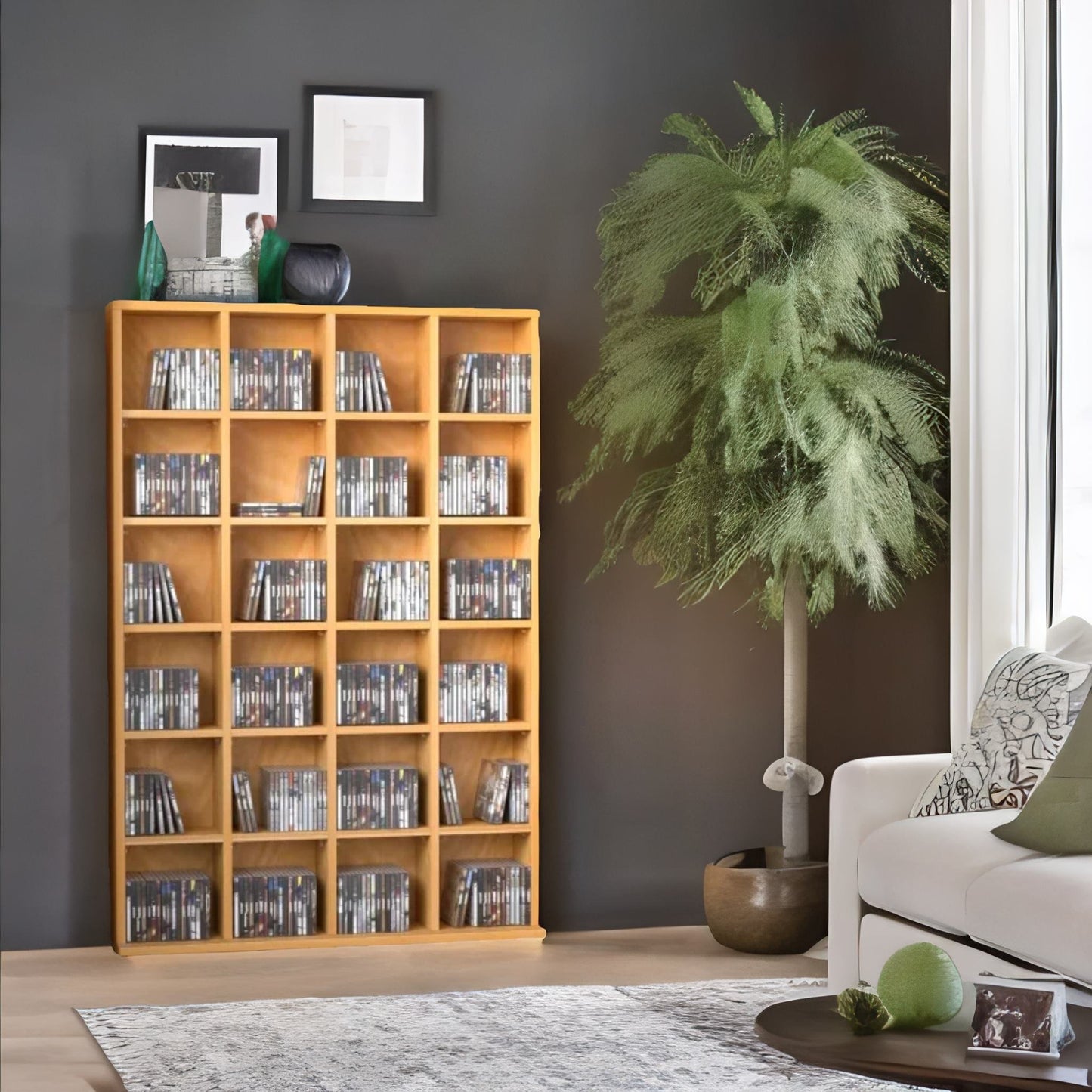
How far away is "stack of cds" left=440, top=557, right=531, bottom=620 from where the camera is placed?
4.93 m

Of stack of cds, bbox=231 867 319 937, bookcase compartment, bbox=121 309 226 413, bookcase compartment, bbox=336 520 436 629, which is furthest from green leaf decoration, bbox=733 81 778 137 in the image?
stack of cds, bbox=231 867 319 937

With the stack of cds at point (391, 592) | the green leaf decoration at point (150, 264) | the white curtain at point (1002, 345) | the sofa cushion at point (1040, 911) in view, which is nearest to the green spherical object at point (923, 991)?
the sofa cushion at point (1040, 911)

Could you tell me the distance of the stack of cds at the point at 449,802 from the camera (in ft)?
16.3

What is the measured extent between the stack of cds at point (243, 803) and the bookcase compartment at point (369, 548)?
56cm

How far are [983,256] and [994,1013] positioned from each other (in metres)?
2.82

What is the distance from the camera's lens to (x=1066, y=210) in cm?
469

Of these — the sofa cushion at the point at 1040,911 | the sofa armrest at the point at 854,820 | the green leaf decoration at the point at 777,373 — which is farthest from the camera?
the green leaf decoration at the point at 777,373

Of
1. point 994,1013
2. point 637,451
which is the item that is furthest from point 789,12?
point 994,1013

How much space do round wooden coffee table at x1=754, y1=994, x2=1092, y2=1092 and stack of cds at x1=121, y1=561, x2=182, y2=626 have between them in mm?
2630

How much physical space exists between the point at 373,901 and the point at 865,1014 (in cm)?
255

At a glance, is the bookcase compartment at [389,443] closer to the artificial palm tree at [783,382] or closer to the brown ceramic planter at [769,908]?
the artificial palm tree at [783,382]

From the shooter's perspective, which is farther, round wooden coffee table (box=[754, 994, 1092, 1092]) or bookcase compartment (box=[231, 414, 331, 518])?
bookcase compartment (box=[231, 414, 331, 518])

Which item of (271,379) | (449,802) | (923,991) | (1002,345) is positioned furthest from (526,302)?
(923,991)

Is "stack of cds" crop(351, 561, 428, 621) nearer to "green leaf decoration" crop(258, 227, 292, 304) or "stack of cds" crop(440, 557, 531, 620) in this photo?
"stack of cds" crop(440, 557, 531, 620)
